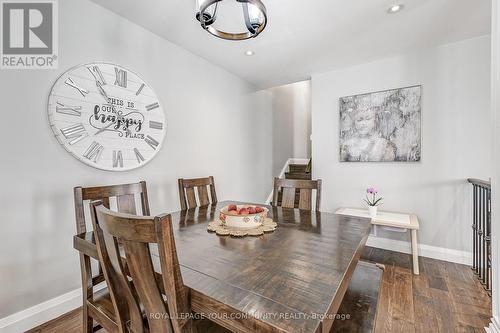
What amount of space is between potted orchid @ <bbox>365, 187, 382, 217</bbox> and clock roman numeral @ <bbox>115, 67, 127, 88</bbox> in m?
3.07

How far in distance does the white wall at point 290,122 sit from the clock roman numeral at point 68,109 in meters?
3.41

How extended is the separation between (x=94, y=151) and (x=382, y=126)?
133 inches

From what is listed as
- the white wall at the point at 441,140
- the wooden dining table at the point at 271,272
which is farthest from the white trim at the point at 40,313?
the white wall at the point at 441,140

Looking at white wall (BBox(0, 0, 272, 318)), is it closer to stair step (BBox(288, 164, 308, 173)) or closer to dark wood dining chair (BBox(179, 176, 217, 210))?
dark wood dining chair (BBox(179, 176, 217, 210))

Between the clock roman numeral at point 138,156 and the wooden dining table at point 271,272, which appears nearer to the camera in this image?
the wooden dining table at point 271,272

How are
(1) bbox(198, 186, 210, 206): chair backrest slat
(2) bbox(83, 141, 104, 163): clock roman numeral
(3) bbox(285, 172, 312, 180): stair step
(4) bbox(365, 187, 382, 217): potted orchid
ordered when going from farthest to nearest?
1. (3) bbox(285, 172, 312, 180): stair step
2. (4) bbox(365, 187, 382, 217): potted orchid
3. (1) bbox(198, 186, 210, 206): chair backrest slat
4. (2) bbox(83, 141, 104, 163): clock roman numeral

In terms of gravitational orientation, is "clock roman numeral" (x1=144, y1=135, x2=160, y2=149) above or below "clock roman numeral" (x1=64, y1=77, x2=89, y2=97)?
below

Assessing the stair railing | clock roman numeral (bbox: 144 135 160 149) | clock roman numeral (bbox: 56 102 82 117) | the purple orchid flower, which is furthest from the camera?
the purple orchid flower

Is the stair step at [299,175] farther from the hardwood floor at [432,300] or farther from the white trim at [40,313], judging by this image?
the white trim at [40,313]

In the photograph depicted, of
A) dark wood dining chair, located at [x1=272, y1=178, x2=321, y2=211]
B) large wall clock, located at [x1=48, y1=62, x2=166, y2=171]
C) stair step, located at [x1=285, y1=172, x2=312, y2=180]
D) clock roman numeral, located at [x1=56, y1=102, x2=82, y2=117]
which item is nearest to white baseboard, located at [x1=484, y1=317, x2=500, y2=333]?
dark wood dining chair, located at [x1=272, y1=178, x2=321, y2=211]

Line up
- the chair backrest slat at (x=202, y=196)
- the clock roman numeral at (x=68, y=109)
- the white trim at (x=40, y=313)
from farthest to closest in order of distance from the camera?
the chair backrest slat at (x=202, y=196), the clock roman numeral at (x=68, y=109), the white trim at (x=40, y=313)

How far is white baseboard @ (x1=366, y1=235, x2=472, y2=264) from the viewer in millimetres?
2590

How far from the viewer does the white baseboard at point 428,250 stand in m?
2.59

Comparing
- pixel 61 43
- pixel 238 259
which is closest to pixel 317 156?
pixel 238 259
